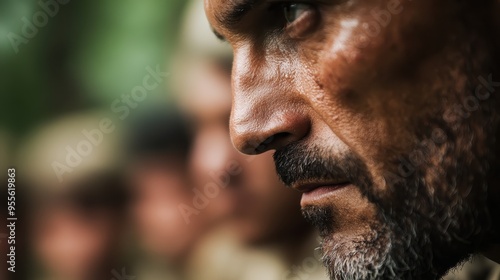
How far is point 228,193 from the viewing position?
3.51 ft

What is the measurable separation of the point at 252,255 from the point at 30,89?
1.63ft

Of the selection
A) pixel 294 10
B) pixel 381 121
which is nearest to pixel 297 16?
pixel 294 10

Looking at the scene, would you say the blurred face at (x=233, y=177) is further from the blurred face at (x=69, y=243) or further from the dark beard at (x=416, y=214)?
the dark beard at (x=416, y=214)

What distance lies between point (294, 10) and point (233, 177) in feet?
1.69

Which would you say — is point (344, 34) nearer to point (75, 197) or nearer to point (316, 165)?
point (316, 165)

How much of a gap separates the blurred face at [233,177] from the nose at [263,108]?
383mm

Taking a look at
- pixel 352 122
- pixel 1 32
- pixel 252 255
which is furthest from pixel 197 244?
pixel 352 122

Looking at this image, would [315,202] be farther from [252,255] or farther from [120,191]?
[120,191]

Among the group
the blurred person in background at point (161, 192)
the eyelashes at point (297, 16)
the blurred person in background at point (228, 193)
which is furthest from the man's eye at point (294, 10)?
the blurred person in background at point (161, 192)

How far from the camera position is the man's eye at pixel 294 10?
568mm

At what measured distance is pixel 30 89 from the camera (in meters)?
1.20

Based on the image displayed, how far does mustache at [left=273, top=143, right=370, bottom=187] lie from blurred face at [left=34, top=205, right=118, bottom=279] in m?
0.62

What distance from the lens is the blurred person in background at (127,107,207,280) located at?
113cm

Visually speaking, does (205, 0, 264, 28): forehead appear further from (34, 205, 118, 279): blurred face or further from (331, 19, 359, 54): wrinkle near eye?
(34, 205, 118, 279): blurred face
